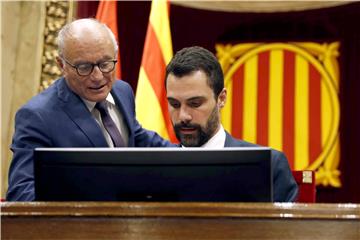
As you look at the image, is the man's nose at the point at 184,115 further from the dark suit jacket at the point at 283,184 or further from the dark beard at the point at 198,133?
the dark suit jacket at the point at 283,184

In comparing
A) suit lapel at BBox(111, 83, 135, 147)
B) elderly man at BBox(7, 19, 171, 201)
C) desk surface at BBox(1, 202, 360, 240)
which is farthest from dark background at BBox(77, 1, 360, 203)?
desk surface at BBox(1, 202, 360, 240)

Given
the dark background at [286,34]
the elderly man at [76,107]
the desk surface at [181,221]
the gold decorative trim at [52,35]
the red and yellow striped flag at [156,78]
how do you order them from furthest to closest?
the dark background at [286,34] < the gold decorative trim at [52,35] < the red and yellow striped flag at [156,78] < the elderly man at [76,107] < the desk surface at [181,221]

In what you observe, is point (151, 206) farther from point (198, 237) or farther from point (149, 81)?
point (149, 81)

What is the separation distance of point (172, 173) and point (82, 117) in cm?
81

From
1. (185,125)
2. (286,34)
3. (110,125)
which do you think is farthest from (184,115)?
(286,34)

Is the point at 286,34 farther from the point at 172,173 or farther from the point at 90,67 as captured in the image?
the point at 172,173

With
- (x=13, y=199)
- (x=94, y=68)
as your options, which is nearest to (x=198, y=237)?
(x=13, y=199)

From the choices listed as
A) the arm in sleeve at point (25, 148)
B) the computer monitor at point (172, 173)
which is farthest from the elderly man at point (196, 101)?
the computer monitor at point (172, 173)

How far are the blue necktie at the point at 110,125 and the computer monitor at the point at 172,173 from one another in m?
0.80

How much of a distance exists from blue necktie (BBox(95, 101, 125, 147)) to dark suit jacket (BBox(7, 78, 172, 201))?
95 millimetres

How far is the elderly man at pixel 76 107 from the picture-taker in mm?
2467

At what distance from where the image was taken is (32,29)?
15.0ft

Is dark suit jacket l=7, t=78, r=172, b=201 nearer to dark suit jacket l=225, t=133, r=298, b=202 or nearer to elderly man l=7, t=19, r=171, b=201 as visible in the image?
elderly man l=7, t=19, r=171, b=201

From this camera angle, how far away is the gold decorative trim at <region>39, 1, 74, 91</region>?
179 inches
